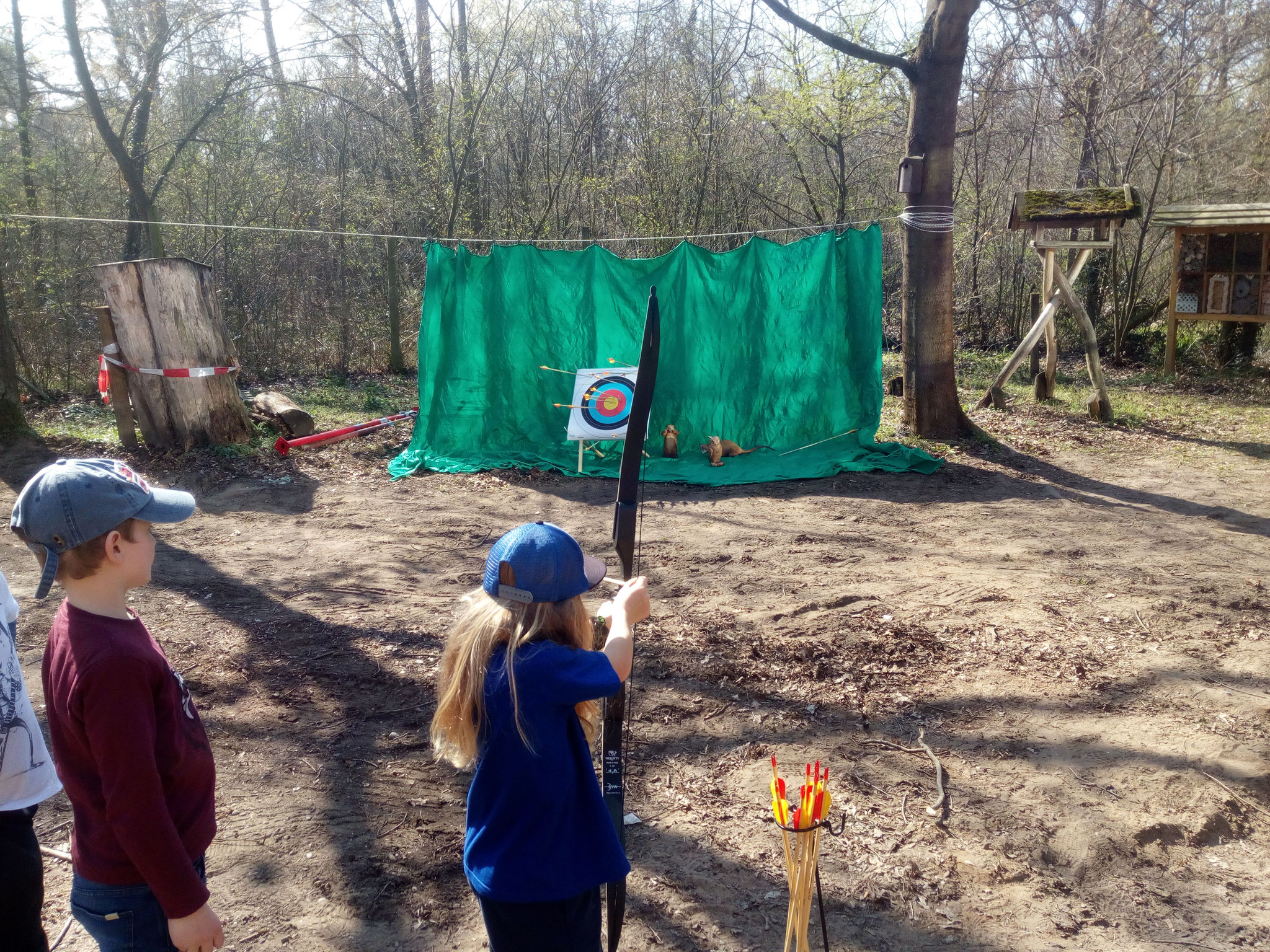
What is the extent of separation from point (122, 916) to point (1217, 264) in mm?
13655

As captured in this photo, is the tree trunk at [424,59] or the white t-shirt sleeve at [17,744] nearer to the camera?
the white t-shirt sleeve at [17,744]

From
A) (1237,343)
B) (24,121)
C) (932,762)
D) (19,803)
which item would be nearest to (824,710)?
(932,762)

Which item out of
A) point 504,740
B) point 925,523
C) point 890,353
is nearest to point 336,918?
point 504,740

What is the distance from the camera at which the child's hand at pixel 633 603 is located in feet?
6.42

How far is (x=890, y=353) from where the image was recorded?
14.0m

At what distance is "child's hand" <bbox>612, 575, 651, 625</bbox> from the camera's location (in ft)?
6.42

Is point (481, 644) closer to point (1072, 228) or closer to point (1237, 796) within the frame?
point (1237, 796)

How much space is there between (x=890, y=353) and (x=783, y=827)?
12903 millimetres

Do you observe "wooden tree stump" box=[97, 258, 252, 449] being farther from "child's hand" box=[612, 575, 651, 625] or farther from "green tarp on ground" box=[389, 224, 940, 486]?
"child's hand" box=[612, 575, 651, 625]

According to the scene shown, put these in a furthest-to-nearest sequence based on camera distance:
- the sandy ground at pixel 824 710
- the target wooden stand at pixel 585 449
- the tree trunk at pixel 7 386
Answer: the tree trunk at pixel 7 386
the target wooden stand at pixel 585 449
the sandy ground at pixel 824 710

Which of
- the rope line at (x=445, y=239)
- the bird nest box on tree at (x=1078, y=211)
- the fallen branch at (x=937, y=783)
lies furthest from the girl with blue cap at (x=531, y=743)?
the bird nest box on tree at (x=1078, y=211)

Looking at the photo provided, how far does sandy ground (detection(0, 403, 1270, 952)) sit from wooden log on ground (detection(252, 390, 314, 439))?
1934 mm

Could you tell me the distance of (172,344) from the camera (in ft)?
26.6

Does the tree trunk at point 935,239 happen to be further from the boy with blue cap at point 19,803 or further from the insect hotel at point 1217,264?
the boy with blue cap at point 19,803
